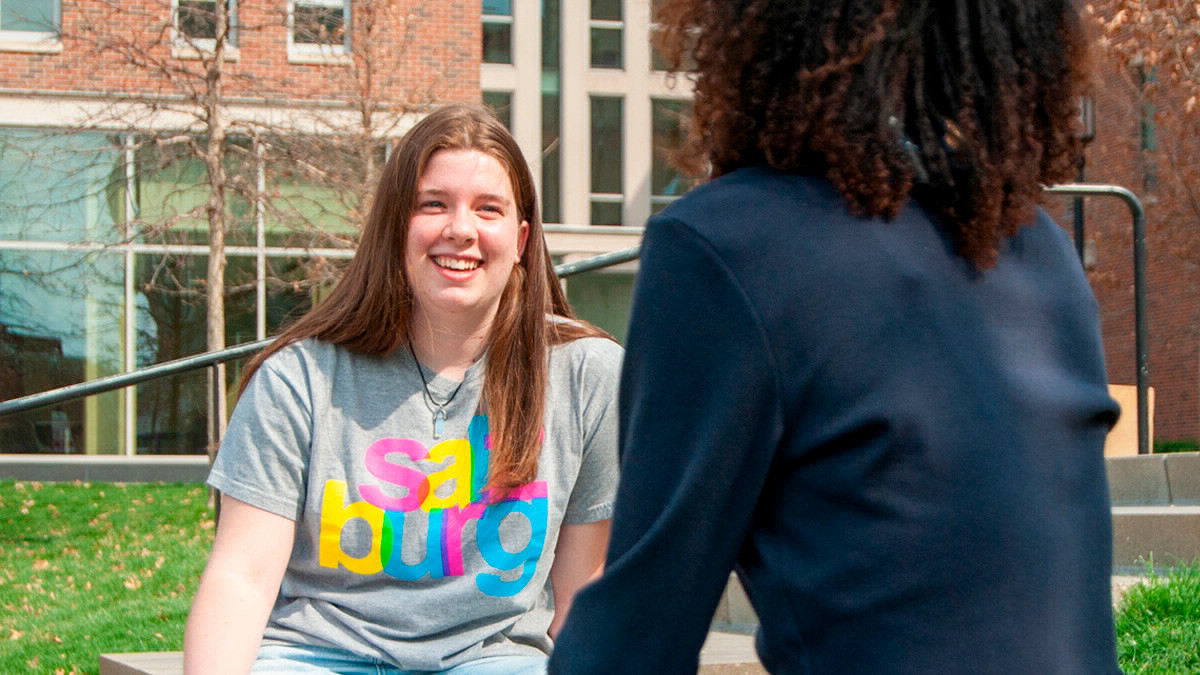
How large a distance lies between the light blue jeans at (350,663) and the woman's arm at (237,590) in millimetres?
50

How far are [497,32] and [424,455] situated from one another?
1998 centimetres

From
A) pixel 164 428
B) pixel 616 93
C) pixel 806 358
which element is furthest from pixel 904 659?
pixel 616 93

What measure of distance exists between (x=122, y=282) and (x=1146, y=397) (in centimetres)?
1269

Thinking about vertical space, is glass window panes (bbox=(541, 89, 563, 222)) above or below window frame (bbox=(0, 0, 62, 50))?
below

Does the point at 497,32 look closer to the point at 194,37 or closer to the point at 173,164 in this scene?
the point at 173,164

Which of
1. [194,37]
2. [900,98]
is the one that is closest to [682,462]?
[900,98]

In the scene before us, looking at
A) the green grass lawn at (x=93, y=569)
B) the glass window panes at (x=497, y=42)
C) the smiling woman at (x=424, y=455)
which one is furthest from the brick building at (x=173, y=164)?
the smiling woman at (x=424, y=455)

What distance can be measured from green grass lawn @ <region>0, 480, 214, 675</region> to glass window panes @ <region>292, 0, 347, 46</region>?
4733 millimetres

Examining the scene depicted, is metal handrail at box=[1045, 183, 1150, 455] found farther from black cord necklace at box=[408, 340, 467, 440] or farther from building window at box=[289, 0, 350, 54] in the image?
building window at box=[289, 0, 350, 54]

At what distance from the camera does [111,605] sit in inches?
257

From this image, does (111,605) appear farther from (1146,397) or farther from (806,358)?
(806,358)

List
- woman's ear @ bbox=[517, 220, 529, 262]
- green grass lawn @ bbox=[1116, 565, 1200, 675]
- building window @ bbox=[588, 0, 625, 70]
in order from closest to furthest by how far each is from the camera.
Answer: woman's ear @ bbox=[517, 220, 529, 262], green grass lawn @ bbox=[1116, 565, 1200, 675], building window @ bbox=[588, 0, 625, 70]

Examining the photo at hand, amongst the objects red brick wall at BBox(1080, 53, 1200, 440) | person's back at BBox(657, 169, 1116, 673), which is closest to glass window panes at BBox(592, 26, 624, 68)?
red brick wall at BBox(1080, 53, 1200, 440)

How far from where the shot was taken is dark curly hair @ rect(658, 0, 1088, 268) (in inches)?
45.6
